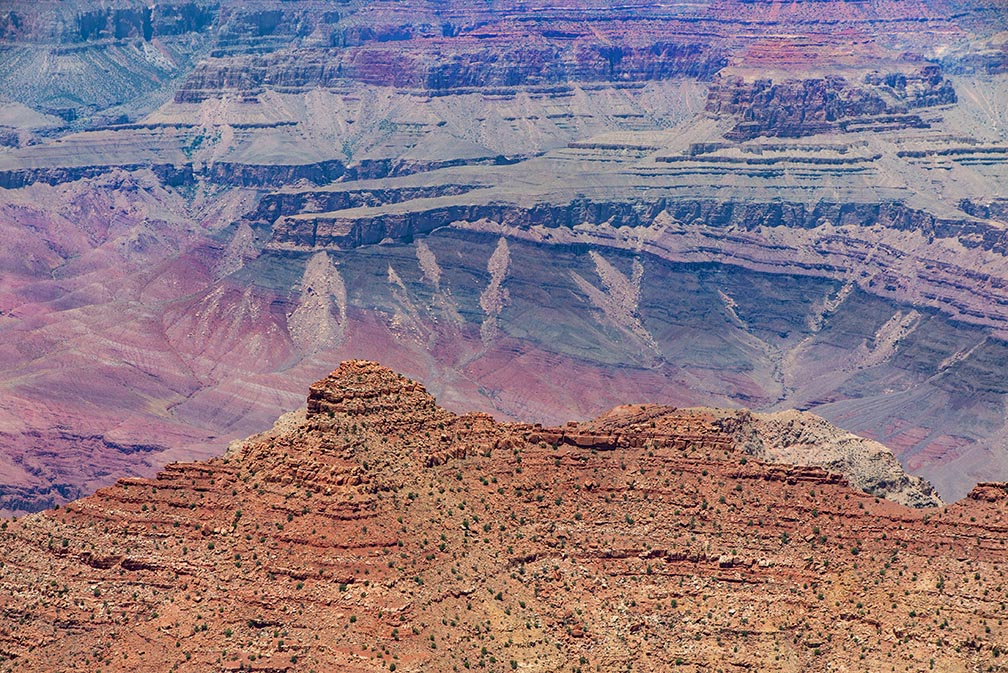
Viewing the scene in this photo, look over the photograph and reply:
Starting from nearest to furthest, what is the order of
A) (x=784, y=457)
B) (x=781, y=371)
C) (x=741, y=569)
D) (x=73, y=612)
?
1. (x=73, y=612)
2. (x=741, y=569)
3. (x=784, y=457)
4. (x=781, y=371)

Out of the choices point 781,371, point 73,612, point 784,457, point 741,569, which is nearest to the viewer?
point 73,612

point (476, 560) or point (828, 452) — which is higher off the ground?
point (476, 560)

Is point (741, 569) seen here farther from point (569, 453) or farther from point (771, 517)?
point (569, 453)

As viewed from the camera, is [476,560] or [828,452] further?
[828,452]

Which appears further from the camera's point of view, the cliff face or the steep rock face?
the steep rock face

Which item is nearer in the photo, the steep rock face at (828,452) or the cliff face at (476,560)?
the cliff face at (476,560)

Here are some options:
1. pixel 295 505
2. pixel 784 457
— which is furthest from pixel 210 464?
pixel 784 457

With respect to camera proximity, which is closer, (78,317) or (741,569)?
(741,569)

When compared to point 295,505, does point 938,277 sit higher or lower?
lower
